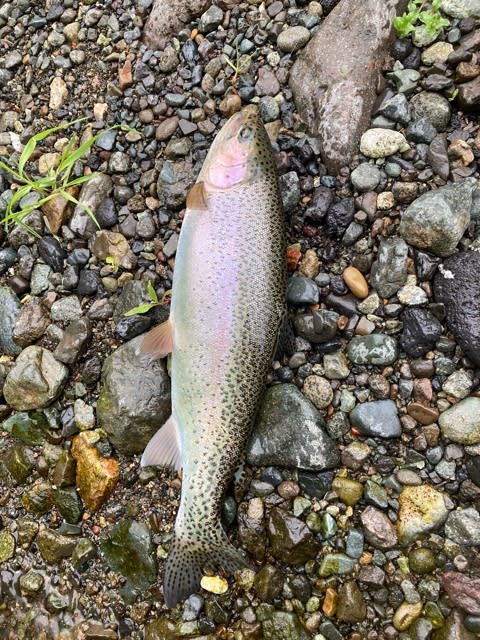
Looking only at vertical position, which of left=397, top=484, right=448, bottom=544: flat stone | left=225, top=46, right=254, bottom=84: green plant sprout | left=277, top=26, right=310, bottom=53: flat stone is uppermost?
left=277, top=26, right=310, bottom=53: flat stone

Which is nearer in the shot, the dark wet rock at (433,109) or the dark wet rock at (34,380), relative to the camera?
the dark wet rock at (433,109)

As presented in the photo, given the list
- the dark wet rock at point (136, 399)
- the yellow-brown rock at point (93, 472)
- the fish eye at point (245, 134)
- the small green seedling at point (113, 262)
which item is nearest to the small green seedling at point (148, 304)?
the dark wet rock at point (136, 399)

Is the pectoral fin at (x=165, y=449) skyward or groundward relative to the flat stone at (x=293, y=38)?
groundward

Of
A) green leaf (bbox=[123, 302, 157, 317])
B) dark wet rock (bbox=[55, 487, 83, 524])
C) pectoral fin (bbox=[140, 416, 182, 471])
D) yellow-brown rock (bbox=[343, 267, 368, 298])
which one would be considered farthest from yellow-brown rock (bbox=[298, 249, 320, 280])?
dark wet rock (bbox=[55, 487, 83, 524])

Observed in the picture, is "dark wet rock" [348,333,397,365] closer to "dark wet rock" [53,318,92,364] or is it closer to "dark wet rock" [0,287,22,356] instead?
"dark wet rock" [53,318,92,364]

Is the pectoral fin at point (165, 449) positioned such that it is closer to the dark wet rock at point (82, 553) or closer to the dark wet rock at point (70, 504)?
the dark wet rock at point (70, 504)

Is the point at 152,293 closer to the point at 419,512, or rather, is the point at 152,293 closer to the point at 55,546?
the point at 55,546

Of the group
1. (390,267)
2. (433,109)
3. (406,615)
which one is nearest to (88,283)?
(390,267)
